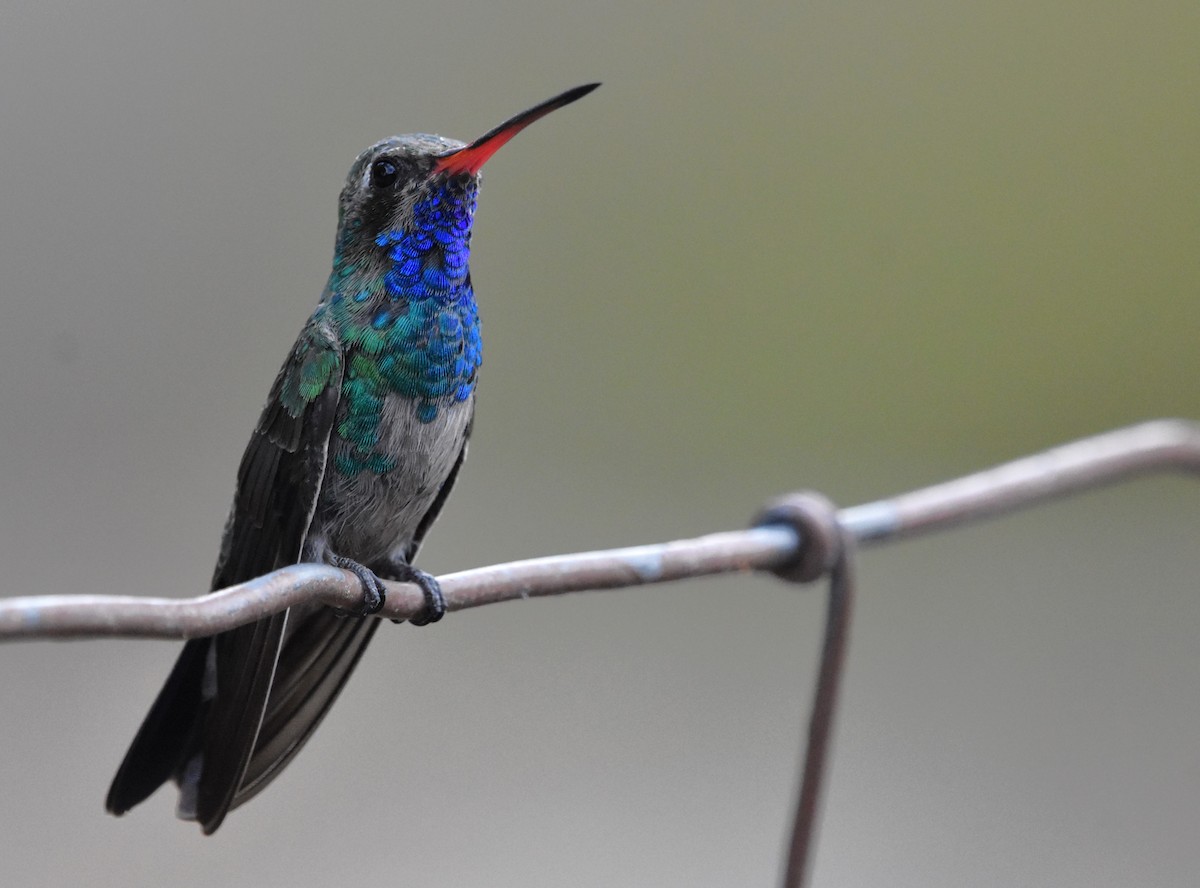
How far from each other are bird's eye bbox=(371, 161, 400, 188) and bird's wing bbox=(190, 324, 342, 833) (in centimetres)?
20

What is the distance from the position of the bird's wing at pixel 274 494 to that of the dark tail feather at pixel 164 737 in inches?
0.7

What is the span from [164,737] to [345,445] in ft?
1.15

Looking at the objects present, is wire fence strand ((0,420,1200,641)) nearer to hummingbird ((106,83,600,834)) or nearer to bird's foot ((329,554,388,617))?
bird's foot ((329,554,388,617))

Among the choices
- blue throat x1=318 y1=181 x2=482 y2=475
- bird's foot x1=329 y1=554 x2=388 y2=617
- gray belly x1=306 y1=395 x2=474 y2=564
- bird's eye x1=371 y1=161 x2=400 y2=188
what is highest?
bird's eye x1=371 y1=161 x2=400 y2=188

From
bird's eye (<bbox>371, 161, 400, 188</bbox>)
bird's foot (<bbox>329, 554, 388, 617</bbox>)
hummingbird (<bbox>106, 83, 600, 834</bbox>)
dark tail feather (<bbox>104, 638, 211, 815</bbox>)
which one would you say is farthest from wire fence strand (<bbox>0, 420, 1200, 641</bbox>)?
bird's eye (<bbox>371, 161, 400, 188</bbox>)

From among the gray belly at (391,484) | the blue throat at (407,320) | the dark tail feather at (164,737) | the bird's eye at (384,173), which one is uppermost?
the bird's eye at (384,173)

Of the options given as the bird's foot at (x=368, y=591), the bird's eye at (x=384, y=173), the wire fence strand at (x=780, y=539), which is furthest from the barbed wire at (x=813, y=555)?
the bird's eye at (x=384, y=173)

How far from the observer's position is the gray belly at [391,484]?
144 centimetres

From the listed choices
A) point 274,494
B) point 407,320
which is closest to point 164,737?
point 274,494

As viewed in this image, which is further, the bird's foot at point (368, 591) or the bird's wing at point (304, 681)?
the bird's wing at point (304, 681)

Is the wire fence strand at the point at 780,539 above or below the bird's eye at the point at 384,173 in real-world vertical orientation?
below

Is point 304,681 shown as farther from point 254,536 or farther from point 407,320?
point 407,320

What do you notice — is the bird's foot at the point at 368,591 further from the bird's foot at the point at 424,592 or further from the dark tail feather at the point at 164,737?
the dark tail feather at the point at 164,737

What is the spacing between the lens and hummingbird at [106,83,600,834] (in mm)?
1383
